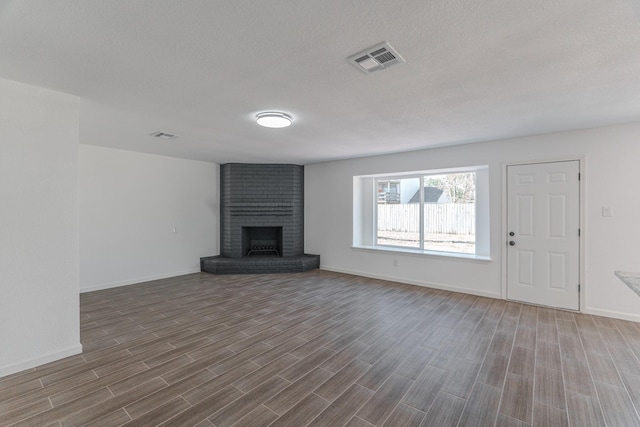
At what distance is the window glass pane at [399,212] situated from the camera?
562 cm

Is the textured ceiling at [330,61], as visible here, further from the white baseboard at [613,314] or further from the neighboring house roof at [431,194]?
the white baseboard at [613,314]

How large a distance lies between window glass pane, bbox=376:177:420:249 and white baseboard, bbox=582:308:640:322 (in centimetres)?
254

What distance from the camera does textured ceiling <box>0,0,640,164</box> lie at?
154 cm

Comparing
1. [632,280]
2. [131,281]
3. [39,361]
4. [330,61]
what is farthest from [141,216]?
[632,280]

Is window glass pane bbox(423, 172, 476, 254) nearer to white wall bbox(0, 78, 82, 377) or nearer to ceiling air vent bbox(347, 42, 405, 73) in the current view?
ceiling air vent bbox(347, 42, 405, 73)

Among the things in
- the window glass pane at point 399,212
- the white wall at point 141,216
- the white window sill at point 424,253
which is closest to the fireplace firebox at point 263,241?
the white wall at point 141,216

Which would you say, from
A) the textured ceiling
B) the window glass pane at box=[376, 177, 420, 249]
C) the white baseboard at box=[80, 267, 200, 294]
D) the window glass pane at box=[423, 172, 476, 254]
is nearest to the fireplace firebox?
the white baseboard at box=[80, 267, 200, 294]

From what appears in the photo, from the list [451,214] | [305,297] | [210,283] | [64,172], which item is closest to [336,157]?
[451,214]

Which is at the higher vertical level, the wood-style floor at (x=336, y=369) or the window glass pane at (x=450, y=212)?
the window glass pane at (x=450, y=212)

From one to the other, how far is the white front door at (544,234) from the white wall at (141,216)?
6007mm

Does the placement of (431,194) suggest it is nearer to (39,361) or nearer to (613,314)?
(613,314)

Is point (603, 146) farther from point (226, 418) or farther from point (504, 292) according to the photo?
point (226, 418)

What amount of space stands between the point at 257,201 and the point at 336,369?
15.5ft

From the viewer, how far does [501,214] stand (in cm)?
432
